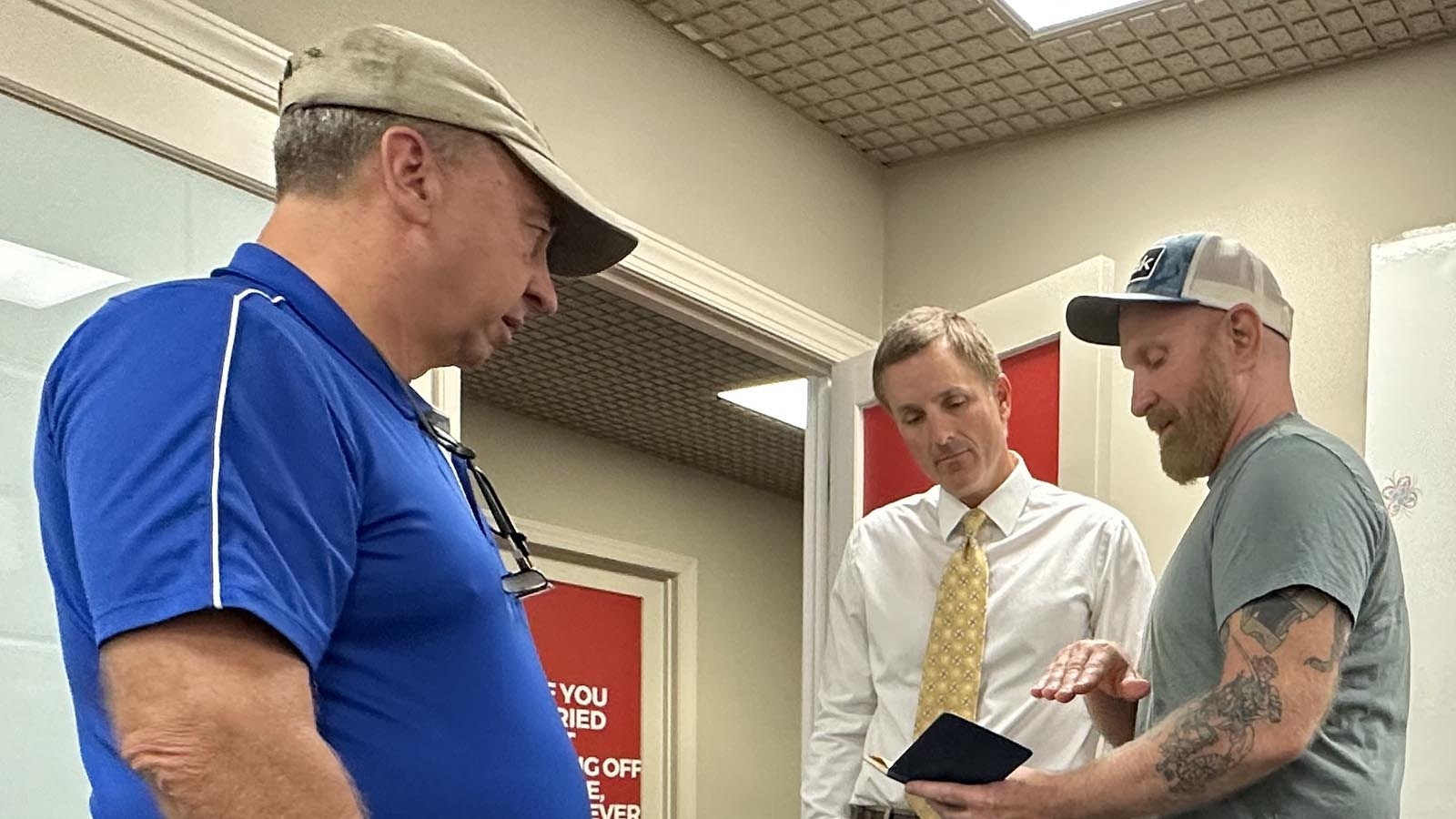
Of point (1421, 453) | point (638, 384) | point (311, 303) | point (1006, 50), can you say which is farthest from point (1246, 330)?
point (638, 384)

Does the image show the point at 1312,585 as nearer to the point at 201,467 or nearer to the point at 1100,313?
the point at 1100,313

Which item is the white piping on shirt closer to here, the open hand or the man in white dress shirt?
the open hand

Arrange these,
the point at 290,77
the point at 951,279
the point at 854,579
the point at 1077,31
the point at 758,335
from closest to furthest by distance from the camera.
Result: the point at 290,77 < the point at 854,579 < the point at 1077,31 < the point at 758,335 < the point at 951,279

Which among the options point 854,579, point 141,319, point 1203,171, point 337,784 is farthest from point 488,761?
point 1203,171

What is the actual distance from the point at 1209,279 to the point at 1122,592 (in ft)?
2.44

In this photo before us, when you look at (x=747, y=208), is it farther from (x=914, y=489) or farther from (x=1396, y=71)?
(x=1396, y=71)

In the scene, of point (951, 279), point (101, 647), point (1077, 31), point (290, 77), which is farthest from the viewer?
point (951, 279)

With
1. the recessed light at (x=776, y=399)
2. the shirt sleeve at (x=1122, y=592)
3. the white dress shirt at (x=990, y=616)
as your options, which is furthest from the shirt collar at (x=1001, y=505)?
the recessed light at (x=776, y=399)

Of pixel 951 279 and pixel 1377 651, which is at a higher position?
pixel 951 279

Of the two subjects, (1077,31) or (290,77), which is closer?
(290,77)

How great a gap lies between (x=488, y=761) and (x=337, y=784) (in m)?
0.14

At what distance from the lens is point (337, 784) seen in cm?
77

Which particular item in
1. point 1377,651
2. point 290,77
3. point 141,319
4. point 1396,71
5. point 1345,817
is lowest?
point 1345,817

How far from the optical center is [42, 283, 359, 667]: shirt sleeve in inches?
29.0
